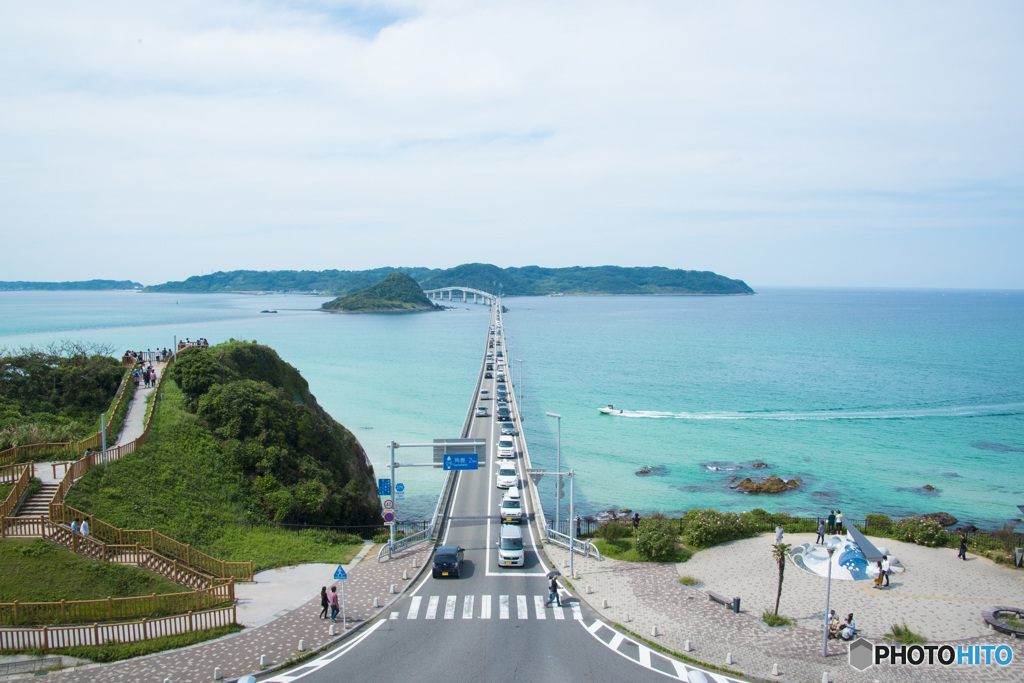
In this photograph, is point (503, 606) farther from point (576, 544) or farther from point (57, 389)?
point (57, 389)

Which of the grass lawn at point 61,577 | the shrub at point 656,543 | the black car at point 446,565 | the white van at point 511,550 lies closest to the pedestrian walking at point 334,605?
the black car at point 446,565

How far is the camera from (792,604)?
2114 cm

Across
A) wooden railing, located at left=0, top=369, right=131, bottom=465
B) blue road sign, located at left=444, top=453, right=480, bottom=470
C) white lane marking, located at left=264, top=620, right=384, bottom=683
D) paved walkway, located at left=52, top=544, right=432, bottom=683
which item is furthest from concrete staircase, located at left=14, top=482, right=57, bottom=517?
blue road sign, located at left=444, top=453, right=480, bottom=470

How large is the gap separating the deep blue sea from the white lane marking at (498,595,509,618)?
19.4 metres

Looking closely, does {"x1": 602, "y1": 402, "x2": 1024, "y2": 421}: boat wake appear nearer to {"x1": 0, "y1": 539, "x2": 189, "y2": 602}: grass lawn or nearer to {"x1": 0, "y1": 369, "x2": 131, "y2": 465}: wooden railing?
{"x1": 0, "y1": 369, "x2": 131, "y2": 465}: wooden railing


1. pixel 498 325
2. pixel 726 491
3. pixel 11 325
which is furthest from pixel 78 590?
pixel 11 325

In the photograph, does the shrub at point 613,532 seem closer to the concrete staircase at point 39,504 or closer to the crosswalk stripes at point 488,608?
the crosswalk stripes at point 488,608

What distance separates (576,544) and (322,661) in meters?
13.2

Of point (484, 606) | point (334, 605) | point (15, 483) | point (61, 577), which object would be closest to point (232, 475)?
point (15, 483)

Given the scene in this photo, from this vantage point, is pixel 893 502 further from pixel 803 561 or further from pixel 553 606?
pixel 553 606

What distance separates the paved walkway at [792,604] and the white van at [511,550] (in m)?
1.81

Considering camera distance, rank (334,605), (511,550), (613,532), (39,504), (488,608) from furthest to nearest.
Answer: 1. (613,532)
2. (511,550)
3. (39,504)
4. (488,608)
5. (334,605)

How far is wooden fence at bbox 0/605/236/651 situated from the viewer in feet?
53.7

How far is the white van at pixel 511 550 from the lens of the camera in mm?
24516
